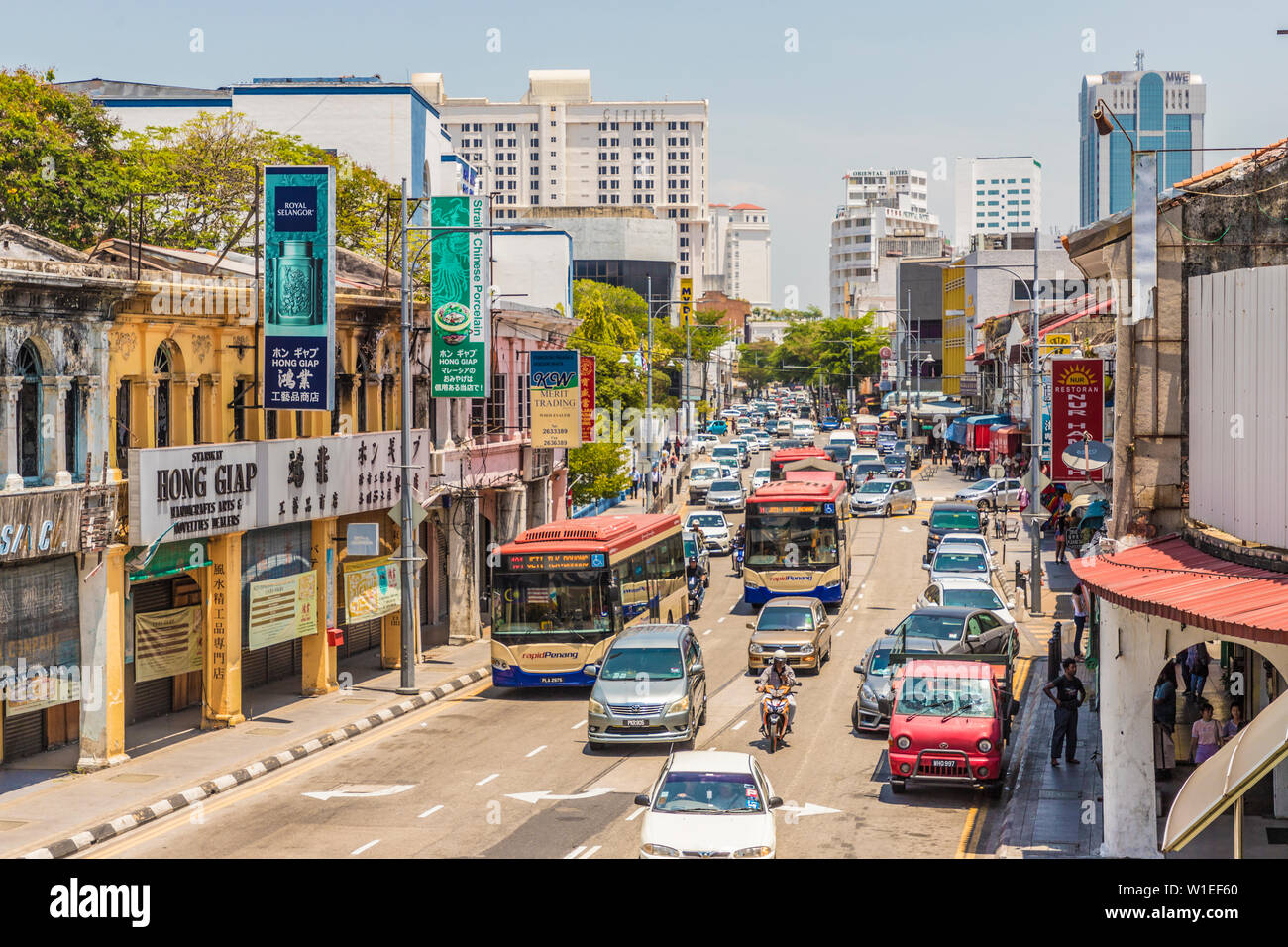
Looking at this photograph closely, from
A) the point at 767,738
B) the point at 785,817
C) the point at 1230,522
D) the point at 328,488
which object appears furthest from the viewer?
the point at 328,488

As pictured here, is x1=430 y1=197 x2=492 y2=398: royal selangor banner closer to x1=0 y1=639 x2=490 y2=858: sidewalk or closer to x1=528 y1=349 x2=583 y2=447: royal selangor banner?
x1=0 y1=639 x2=490 y2=858: sidewalk

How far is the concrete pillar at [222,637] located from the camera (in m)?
28.0

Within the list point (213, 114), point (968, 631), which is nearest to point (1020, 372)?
point (213, 114)

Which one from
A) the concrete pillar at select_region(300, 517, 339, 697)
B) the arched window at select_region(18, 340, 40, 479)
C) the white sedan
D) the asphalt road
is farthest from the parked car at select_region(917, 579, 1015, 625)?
the arched window at select_region(18, 340, 40, 479)

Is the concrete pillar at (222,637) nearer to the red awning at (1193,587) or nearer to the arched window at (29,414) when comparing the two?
the arched window at (29,414)

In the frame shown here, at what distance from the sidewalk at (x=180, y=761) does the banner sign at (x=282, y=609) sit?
4.86 ft

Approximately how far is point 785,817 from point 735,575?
30205 millimetres

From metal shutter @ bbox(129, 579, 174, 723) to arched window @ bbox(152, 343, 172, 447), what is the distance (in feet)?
9.30

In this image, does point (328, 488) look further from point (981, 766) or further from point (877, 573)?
point (877, 573)

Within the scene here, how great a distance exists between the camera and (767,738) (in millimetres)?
26219

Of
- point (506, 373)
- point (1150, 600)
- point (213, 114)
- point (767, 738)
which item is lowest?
point (767, 738)

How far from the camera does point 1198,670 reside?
25.4 metres

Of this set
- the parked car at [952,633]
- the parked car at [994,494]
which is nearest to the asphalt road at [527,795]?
the parked car at [952,633]

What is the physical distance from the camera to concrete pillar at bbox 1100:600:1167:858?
18094 millimetres
